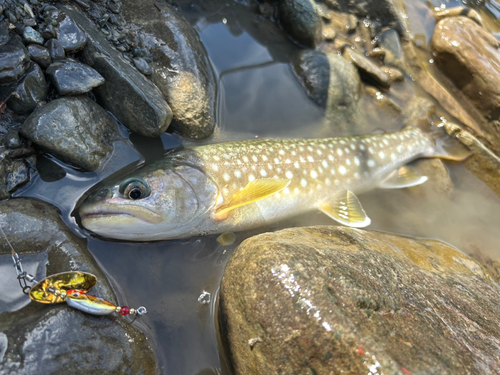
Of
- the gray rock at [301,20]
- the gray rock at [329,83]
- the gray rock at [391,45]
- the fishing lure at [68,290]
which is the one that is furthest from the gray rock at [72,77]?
the gray rock at [391,45]

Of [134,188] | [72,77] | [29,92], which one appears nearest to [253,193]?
[134,188]

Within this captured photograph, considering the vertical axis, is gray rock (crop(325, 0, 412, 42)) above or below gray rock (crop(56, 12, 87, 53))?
above

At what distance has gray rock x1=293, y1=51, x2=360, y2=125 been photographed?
208 inches

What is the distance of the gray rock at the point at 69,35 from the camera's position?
3.61 m

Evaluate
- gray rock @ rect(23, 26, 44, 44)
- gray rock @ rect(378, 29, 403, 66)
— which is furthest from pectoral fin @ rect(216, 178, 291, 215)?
gray rock @ rect(378, 29, 403, 66)

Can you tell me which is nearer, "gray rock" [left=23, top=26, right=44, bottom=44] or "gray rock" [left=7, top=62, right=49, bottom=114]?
"gray rock" [left=7, top=62, right=49, bottom=114]

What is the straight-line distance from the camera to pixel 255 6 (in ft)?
19.0

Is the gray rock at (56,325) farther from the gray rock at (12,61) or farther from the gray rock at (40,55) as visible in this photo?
the gray rock at (40,55)

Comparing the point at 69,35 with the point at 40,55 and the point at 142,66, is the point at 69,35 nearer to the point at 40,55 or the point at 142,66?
the point at 40,55

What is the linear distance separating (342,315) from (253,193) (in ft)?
6.09

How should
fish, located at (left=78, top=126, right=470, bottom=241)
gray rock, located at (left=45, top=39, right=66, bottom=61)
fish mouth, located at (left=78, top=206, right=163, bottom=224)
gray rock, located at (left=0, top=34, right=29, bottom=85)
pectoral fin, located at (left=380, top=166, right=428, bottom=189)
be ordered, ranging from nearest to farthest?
gray rock, located at (left=0, top=34, right=29, bottom=85), fish mouth, located at (left=78, top=206, right=163, bottom=224), fish, located at (left=78, top=126, right=470, bottom=241), gray rock, located at (left=45, top=39, right=66, bottom=61), pectoral fin, located at (left=380, top=166, right=428, bottom=189)

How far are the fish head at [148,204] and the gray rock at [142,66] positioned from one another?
1.42m

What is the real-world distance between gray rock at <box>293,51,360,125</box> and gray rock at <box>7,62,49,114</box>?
3753 mm

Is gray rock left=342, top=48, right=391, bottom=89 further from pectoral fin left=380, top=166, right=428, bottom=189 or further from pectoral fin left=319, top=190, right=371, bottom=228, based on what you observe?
pectoral fin left=319, top=190, right=371, bottom=228
